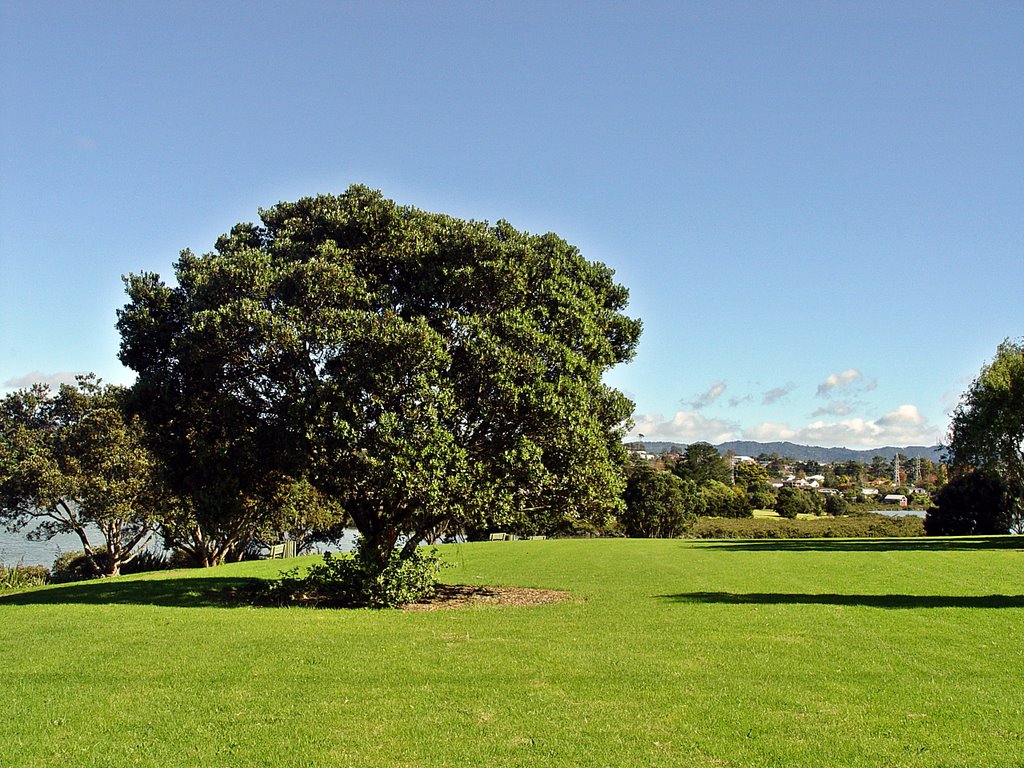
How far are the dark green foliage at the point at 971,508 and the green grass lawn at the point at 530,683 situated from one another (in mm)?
51813

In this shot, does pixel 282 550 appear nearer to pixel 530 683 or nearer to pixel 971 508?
pixel 530 683

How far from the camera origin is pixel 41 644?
44.9 feet

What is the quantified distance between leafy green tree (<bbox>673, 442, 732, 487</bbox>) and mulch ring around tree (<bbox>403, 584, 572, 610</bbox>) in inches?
2847

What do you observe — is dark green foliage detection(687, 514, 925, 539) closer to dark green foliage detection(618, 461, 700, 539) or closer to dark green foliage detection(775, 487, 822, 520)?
dark green foliage detection(618, 461, 700, 539)

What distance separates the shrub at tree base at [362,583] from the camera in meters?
19.5

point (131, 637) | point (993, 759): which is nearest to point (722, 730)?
point (993, 759)

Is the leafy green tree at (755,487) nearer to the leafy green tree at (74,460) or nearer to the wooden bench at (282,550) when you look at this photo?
the wooden bench at (282,550)

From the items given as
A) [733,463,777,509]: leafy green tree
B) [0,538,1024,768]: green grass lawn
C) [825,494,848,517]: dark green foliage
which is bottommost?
[825,494,848,517]: dark green foliage

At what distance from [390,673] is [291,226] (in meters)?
13.4

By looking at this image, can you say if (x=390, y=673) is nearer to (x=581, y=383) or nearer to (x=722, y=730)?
(x=722, y=730)

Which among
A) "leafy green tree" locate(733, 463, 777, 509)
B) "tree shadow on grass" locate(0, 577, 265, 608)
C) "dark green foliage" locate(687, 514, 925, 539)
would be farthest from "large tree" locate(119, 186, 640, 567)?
"leafy green tree" locate(733, 463, 777, 509)

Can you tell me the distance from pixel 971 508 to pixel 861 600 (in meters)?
54.9

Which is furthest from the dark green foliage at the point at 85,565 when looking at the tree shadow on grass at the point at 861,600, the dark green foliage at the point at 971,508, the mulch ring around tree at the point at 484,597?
the dark green foliage at the point at 971,508

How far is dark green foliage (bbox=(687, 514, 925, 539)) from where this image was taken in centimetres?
6500
